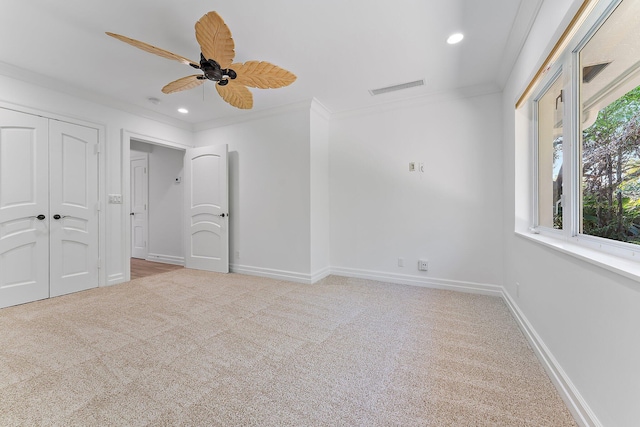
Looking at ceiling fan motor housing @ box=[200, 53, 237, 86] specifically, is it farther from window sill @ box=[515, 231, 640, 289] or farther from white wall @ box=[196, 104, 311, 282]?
window sill @ box=[515, 231, 640, 289]

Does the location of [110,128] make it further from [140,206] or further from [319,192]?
[319,192]

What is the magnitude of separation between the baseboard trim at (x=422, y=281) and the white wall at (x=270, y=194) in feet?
2.19

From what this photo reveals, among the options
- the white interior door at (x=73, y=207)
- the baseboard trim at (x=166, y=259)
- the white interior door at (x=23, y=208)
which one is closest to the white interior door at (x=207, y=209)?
the baseboard trim at (x=166, y=259)

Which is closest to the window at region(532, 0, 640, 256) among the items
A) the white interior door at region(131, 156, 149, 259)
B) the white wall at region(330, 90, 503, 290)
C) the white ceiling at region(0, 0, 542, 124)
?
the white ceiling at region(0, 0, 542, 124)

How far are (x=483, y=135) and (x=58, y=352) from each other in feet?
14.2

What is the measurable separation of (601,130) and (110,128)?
4.76 m

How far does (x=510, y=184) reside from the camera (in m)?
2.56

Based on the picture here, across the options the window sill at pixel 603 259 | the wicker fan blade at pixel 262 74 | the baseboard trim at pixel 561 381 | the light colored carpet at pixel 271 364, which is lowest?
the light colored carpet at pixel 271 364

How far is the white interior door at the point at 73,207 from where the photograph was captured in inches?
117

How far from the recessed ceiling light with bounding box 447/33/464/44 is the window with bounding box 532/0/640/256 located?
2.35 ft

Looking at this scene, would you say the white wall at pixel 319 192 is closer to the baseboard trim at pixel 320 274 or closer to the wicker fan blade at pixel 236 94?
the baseboard trim at pixel 320 274

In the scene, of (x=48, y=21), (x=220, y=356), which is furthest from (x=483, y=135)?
(x=48, y=21)

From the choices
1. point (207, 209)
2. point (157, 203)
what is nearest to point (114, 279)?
point (207, 209)

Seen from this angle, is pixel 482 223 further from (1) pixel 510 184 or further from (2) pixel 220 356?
(2) pixel 220 356
